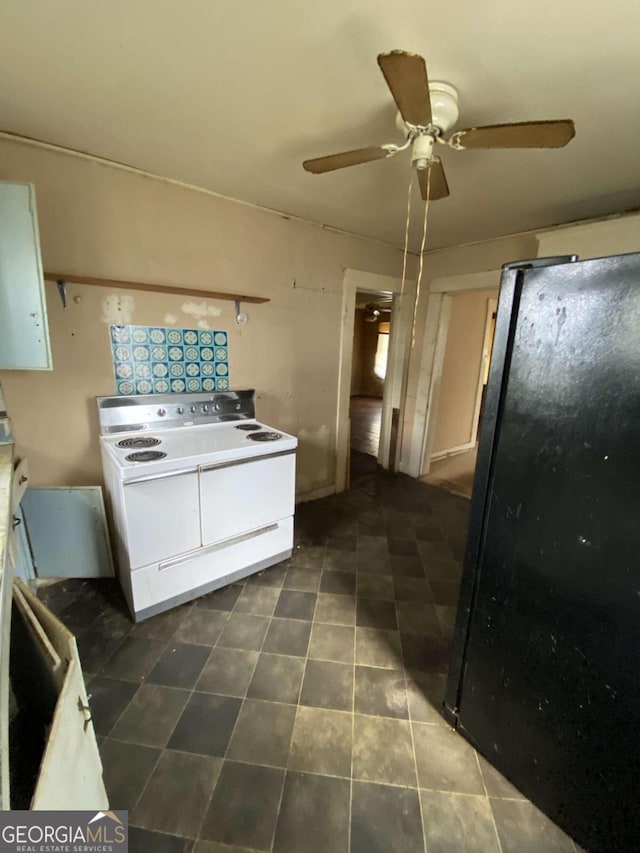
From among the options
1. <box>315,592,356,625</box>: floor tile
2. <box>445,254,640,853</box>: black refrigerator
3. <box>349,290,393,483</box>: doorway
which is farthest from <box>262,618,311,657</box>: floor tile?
<box>349,290,393,483</box>: doorway

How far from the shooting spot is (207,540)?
186 cm

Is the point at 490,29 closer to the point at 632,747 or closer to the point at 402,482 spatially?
the point at 632,747

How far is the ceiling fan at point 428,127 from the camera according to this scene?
37.1 inches

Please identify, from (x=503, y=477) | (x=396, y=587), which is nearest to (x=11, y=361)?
(x=503, y=477)

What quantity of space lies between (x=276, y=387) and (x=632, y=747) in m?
2.47

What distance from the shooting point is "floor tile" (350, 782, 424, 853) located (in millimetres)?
1003

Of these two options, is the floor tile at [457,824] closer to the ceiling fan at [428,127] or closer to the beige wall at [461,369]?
the ceiling fan at [428,127]

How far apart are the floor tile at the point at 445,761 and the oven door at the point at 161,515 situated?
1.31 metres

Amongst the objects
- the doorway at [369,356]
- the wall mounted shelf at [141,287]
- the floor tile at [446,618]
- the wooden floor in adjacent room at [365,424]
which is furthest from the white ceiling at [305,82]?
the doorway at [369,356]

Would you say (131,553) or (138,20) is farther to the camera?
(131,553)

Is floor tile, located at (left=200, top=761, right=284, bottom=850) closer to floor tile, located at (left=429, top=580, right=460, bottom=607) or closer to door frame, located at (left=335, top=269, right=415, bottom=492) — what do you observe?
floor tile, located at (left=429, top=580, right=460, bottom=607)

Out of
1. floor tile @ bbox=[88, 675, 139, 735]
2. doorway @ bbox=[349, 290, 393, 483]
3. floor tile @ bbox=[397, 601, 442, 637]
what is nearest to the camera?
floor tile @ bbox=[88, 675, 139, 735]

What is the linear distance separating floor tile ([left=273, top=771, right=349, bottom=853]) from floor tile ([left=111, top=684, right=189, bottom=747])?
49 centimetres

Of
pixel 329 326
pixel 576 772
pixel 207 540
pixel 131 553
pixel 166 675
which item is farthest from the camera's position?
pixel 329 326
